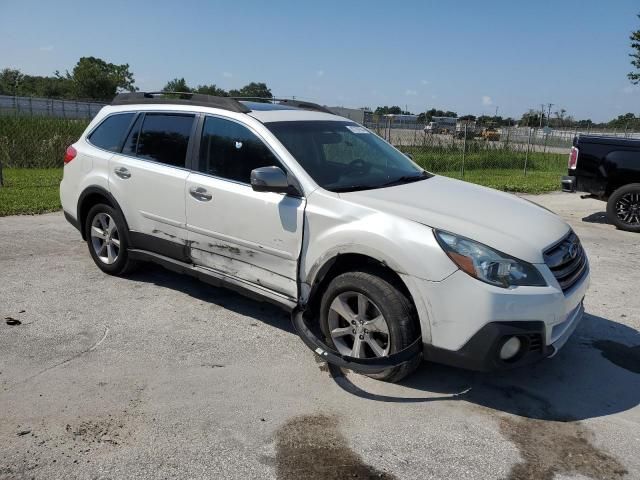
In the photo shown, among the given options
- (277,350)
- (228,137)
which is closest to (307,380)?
(277,350)

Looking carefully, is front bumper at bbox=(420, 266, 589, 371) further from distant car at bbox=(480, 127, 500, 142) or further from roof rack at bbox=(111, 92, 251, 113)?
distant car at bbox=(480, 127, 500, 142)

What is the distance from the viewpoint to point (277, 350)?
4176 mm

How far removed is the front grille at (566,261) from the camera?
3.45 m

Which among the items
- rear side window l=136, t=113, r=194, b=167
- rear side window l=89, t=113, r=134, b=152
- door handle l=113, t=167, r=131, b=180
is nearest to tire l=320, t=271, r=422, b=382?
rear side window l=136, t=113, r=194, b=167

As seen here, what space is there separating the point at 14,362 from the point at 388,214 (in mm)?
2730

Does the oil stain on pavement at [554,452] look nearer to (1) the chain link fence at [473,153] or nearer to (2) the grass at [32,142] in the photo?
(1) the chain link fence at [473,153]

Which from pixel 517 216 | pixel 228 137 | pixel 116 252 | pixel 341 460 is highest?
pixel 228 137

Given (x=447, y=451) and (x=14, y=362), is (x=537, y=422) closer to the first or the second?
(x=447, y=451)

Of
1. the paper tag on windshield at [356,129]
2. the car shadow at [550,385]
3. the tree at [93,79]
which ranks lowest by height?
the car shadow at [550,385]

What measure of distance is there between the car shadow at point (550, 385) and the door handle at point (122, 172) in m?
2.66

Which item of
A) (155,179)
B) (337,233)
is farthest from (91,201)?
(337,233)

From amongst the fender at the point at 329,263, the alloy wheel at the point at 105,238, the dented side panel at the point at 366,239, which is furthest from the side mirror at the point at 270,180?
the alloy wheel at the point at 105,238

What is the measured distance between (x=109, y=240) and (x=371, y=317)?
3.10 metres

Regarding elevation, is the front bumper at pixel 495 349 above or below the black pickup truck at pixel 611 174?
Result: below
